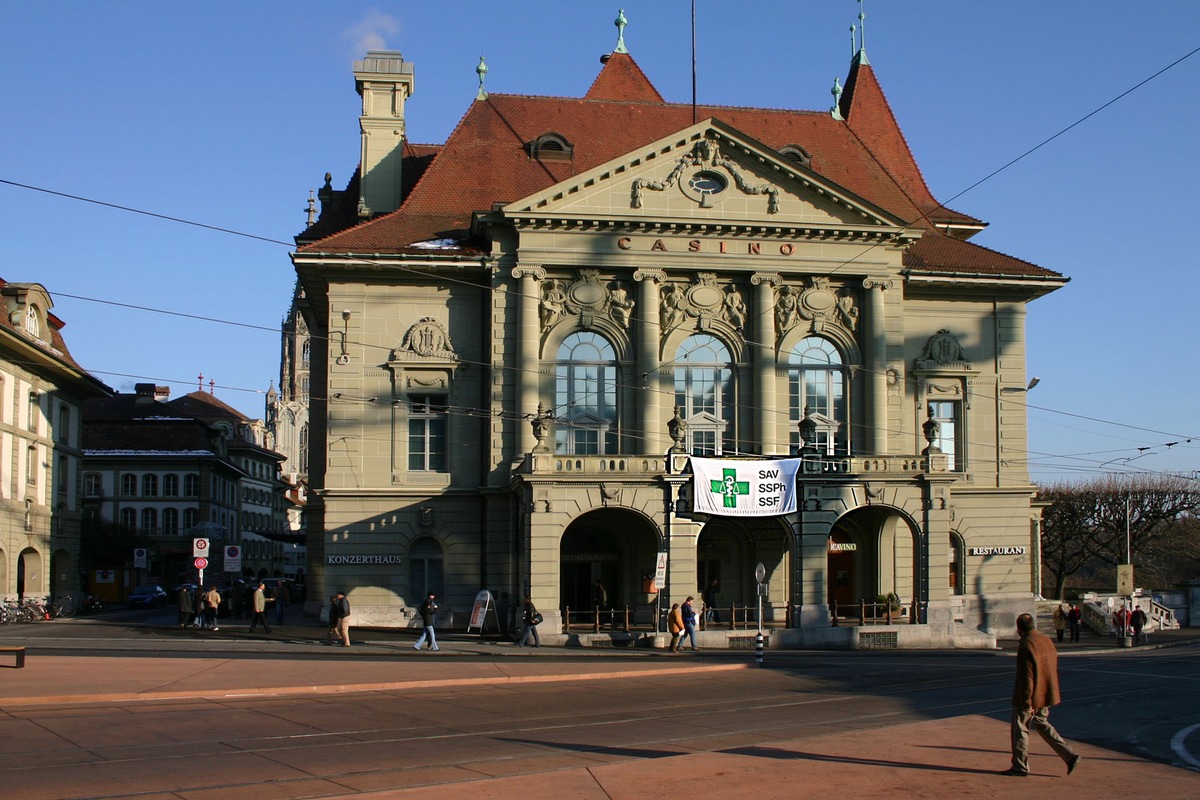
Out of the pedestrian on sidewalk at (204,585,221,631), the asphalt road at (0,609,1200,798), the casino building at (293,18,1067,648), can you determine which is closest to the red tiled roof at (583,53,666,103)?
the casino building at (293,18,1067,648)

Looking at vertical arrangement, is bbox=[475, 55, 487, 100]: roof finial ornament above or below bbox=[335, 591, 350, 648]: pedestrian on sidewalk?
above

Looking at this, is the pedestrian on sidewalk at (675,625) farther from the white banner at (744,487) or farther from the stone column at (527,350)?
the stone column at (527,350)

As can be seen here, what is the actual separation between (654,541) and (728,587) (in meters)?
3.61

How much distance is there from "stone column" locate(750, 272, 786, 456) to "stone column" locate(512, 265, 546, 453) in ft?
26.0

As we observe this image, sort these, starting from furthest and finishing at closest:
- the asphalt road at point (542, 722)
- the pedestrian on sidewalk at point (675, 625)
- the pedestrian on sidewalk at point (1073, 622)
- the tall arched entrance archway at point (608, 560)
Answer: the pedestrian on sidewalk at point (1073, 622) < the tall arched entrance archway at point (608, 560) < the pedestrian on sidewalk at point (675, 625) < the asphalt road at point (542, 722)

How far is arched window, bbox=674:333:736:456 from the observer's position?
47.7 meters

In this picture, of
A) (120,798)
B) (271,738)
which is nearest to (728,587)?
(271,738)

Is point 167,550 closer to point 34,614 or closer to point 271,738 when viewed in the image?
point 34,614

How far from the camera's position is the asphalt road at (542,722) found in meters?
15.2

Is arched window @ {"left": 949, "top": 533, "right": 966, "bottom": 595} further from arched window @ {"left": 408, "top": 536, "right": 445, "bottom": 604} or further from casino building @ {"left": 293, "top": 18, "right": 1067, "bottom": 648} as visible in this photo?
arched window @ {"left": 408, "top": 536, "right": 445, "bottom": 604}

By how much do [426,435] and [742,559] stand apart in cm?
1250

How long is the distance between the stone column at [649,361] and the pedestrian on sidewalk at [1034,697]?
32.7 meters

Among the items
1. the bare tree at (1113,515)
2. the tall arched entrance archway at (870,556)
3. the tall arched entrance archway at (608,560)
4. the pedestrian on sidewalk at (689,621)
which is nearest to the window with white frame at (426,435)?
the tall arched entrance archway at (608,560)

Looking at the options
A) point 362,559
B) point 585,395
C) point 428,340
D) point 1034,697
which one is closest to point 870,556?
point 585,395
